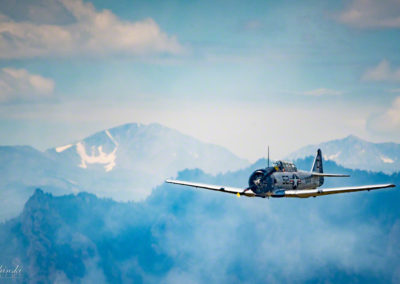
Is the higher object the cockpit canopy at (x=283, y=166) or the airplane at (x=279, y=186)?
the cockpit canopy at (x=283, y=166)

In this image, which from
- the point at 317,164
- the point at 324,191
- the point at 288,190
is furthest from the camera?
the point at 317,164

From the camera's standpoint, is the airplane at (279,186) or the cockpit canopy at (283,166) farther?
the cockpit canopy at (283,166)

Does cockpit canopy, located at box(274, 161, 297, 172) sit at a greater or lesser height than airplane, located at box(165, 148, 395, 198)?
greater

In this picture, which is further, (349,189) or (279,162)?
(279,162)

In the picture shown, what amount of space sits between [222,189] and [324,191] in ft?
47.6

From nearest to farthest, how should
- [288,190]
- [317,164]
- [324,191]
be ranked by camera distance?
[324,191] < [288,190] < [317,164]

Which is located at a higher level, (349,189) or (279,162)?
(279,162)

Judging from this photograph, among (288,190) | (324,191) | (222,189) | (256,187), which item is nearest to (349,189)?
(324,191)

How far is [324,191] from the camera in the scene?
63.9 metres

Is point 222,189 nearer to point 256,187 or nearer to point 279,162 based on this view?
point 256,187

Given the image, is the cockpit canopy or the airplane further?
the cockpit canopy

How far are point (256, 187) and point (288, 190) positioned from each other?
19.2ft

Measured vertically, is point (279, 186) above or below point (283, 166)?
below

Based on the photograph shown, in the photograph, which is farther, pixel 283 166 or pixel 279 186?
pixel 283 166
